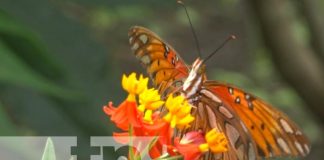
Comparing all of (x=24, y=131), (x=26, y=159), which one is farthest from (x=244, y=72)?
(x=26, y=159)

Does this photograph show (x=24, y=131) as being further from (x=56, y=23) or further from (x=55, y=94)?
(x=55, y=94)

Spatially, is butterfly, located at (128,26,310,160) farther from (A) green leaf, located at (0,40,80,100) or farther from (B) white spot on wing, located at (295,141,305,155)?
(A) green leaf, located at (0,40,80,100)

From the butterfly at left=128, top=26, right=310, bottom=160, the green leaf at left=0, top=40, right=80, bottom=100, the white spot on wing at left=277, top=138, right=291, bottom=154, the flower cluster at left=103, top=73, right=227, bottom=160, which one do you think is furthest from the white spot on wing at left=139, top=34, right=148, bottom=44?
the green leaf at left=0, top=40, right=80, bottom=100

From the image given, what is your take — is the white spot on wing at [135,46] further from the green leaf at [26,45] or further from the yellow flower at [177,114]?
the green leaf at [26,45]

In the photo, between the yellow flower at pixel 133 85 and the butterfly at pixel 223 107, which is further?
the butterfly at pixel 223 107

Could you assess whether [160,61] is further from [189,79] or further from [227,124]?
[227,124]

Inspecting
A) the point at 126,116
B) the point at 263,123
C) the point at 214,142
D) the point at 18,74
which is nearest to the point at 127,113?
the point at 126,116

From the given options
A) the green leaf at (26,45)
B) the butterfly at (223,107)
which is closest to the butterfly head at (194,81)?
the butterfly at (223,107)
